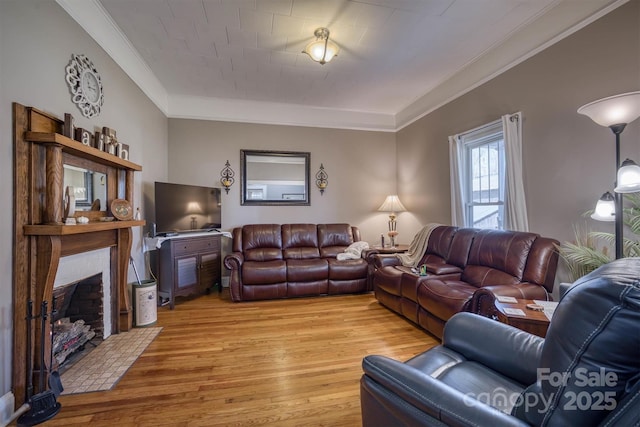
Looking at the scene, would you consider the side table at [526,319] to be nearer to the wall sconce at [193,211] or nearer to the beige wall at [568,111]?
the beige wall at [568,111]

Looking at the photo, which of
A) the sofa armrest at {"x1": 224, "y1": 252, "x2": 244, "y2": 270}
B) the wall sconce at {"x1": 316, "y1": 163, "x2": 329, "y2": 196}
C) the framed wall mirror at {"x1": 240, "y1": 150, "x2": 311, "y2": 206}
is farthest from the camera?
the wall sconce at {"x1": 316, "y1": 163, "x2": 329, "y2": 196}

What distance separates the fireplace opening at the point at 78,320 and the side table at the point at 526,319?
10.3 ft

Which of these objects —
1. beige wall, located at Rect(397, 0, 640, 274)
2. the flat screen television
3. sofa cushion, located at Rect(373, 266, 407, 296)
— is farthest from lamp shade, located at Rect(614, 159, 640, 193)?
the flat screen television

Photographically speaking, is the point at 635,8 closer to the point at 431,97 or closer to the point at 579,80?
the point at 579,80

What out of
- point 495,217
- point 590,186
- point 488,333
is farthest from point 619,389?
point 495,217

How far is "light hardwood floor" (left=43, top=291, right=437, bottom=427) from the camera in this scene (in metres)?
1.61

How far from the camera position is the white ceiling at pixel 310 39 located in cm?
231

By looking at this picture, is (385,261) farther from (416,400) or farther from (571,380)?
(571,380)

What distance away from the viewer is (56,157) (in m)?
1.74

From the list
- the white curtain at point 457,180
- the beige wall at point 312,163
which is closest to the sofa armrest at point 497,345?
the white curtain at point 457,180

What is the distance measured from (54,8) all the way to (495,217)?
4.37 metres

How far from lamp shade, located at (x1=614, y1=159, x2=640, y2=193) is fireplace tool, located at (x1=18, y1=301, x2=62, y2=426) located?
350 centimetres

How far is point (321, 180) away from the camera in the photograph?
4.81 meters

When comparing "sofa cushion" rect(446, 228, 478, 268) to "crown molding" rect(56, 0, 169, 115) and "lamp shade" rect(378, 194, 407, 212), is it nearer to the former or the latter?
"lamp shade" rect(378, 194, 407, 212)
